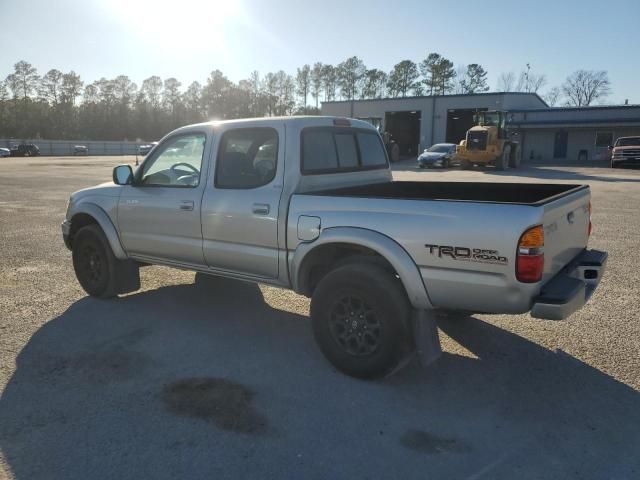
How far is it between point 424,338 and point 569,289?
1.06m

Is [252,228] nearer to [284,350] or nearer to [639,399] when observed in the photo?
[284,350]

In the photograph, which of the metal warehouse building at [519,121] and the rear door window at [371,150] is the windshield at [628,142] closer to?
the metal warehouse building at [519,121]

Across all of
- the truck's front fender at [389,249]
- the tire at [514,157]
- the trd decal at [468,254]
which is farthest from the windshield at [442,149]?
the trd decal at [468,254]

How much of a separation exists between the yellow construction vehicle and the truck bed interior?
89.9ft

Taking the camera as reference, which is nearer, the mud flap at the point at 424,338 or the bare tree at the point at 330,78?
the mud flap at the point at 424,338

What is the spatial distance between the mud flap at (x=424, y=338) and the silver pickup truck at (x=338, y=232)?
1.6 inches

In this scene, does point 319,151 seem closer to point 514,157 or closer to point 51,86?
point 514,157

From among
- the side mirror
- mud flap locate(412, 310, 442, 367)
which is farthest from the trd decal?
the side mirror

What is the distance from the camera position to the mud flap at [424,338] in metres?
3.80

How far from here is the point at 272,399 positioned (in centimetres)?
371

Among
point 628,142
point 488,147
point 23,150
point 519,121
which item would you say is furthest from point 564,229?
point 23,150

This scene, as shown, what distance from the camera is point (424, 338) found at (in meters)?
3.82

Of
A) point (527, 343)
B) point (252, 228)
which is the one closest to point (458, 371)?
point (527, 343)

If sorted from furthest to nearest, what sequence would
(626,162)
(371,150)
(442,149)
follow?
(442,149) < (626,162) < (371,150)
